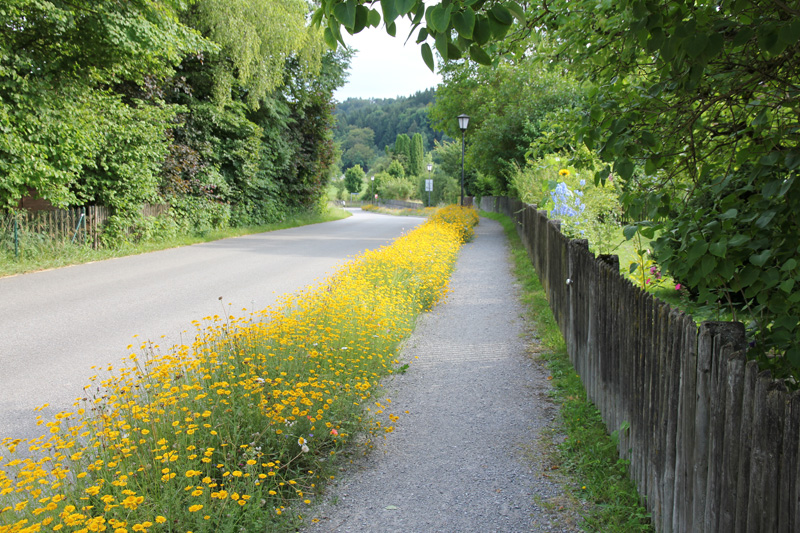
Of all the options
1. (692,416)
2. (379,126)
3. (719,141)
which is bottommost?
(692,416)

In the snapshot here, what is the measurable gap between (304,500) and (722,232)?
100 inches

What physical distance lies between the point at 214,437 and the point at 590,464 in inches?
92.8

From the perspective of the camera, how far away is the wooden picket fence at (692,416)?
1912mm

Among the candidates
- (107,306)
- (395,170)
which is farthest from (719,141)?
(395,170)

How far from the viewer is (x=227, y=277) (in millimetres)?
10883

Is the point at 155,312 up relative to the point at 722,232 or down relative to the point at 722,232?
down

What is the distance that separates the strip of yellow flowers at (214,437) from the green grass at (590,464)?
1.26m

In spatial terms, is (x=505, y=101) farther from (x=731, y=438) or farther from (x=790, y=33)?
(x=731, y=438)

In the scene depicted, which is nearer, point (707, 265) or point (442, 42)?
point (442, 42)

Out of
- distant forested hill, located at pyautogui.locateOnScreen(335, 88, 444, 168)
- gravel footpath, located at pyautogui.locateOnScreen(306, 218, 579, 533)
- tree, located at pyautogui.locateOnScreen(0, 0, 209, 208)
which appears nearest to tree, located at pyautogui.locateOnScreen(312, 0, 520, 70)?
gravel footpath, located at pyautogui.locateOnScreen(306, 218, 579, 533)

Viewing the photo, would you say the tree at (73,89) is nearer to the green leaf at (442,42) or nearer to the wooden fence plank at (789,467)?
the green leaf at (442,42)

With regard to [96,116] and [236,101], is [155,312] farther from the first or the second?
[236,101]

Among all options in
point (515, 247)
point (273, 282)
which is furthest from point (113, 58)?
point (515, 247)

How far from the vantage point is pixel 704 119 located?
4117 mm
